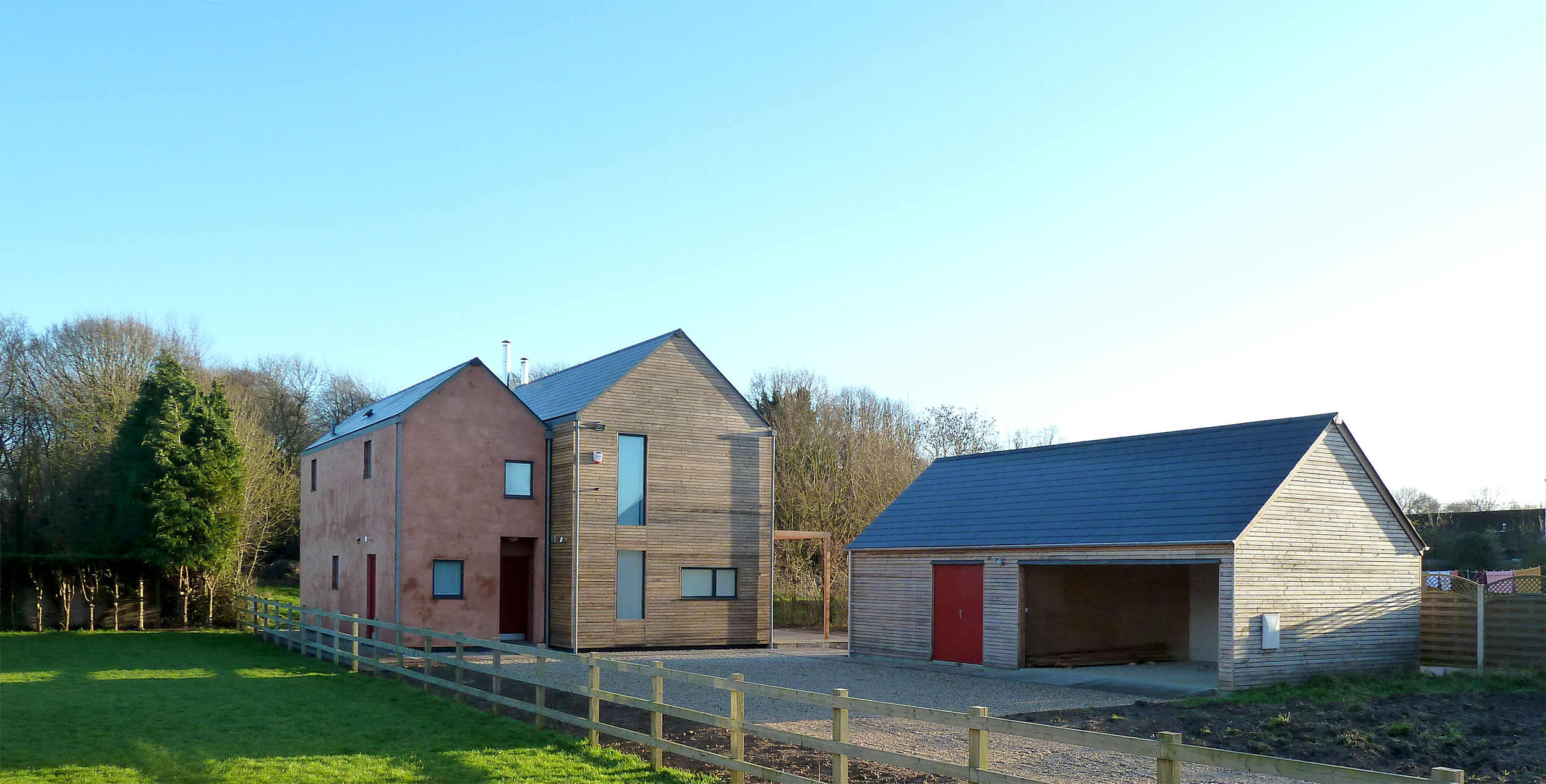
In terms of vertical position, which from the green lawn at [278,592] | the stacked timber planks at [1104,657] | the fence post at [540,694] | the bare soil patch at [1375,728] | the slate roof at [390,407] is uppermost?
the slate roof at [390,407]

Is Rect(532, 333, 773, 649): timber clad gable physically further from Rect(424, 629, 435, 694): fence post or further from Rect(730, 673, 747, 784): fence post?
Rect(730, 673, 747, 784): fence post

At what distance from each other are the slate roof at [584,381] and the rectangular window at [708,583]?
455cm

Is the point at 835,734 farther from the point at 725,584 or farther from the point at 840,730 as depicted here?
the point at 725,584

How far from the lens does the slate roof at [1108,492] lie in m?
18.9

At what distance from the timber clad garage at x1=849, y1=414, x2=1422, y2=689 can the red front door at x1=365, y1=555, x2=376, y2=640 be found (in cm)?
1030

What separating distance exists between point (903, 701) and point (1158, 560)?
531 centimetres

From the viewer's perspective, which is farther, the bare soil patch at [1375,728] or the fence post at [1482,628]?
the fence post at [1482,628]

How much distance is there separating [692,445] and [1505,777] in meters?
18.5

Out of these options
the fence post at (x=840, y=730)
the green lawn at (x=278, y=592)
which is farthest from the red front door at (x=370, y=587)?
the fence post at (x=840, y=730)

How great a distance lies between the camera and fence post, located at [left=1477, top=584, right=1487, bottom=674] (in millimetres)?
19672

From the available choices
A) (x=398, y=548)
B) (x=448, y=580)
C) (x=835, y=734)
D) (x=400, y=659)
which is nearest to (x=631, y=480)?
(x=448, y=580)

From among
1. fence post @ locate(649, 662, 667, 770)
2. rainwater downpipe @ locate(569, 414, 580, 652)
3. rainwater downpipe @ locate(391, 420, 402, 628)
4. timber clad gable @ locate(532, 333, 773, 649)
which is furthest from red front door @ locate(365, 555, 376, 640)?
fence post @ locate(649, 662, 667, 770)

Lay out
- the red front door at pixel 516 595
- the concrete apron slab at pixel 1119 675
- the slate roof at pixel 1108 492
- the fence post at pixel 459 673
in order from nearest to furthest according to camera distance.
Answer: the fence post at pixel 459 673
the concrete apron slab at pixel 1119 675
the slate roof at pixel 1108 492
the red front door at pixel 516 595

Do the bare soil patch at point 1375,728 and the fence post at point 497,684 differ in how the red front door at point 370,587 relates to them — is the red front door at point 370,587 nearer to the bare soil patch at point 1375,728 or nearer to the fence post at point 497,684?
the fence post at point 497,684
